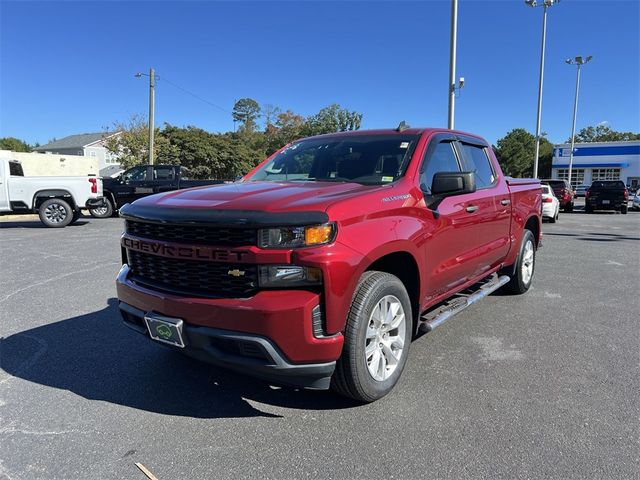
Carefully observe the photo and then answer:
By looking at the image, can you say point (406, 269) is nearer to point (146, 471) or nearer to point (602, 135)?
point (146, 471)

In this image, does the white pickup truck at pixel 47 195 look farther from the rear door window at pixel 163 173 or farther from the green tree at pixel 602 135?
the green tree at pixel 602 135

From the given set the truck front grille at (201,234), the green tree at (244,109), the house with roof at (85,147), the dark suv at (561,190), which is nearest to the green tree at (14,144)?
the house with roof at (85,147)

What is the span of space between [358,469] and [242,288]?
1.16 m

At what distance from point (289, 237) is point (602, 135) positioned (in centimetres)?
10258

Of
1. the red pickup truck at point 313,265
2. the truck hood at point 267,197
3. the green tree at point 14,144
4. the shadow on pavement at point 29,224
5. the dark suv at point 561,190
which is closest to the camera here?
the red pickup truck at point 313,265

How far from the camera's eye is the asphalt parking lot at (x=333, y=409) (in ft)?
8.28

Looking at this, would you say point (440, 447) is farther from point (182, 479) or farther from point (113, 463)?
point (113, 463)

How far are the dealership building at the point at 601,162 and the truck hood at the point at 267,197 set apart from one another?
176 ft

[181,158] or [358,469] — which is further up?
[181,158]

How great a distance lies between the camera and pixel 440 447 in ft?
8.72

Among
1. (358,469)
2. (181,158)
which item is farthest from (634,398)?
(181,158)

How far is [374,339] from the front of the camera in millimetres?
3076

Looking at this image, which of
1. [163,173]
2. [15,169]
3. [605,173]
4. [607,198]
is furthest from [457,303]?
[605,173]

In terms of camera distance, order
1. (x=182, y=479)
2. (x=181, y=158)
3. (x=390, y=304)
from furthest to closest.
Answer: (x=181, y=158) → (x=390, y=304) → (x=182, y=479)
